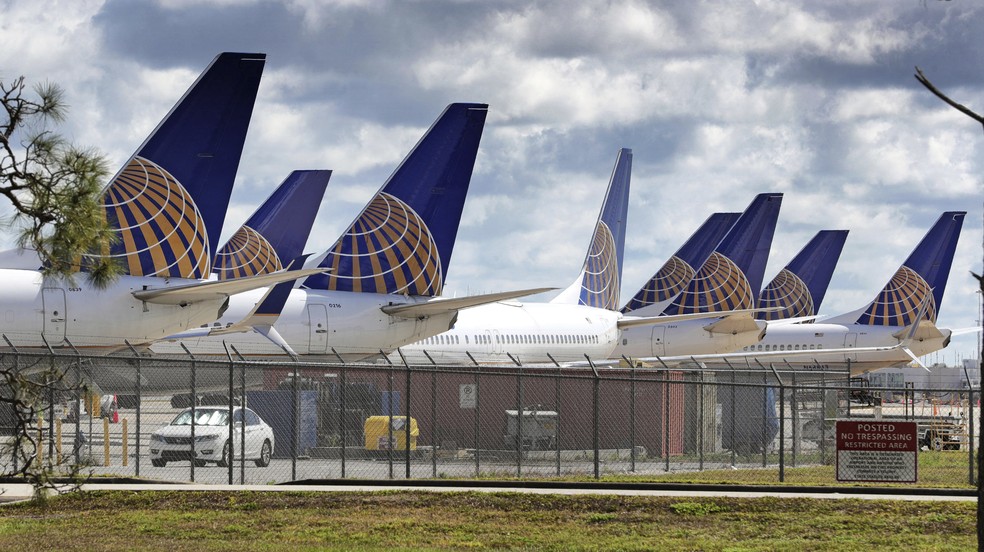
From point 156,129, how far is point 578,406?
38.7 feet

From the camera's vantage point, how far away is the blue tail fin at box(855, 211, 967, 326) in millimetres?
67750

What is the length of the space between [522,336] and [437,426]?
1395 centimetres

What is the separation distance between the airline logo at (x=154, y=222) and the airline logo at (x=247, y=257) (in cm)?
791

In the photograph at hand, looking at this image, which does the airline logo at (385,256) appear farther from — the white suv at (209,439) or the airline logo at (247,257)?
the white suv at (209,439)

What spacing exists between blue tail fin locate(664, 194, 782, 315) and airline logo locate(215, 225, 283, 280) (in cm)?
Result: 2532

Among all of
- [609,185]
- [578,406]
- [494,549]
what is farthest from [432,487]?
[609,185]

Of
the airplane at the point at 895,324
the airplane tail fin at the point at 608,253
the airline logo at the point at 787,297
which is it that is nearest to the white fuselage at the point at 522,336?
the airplane tail fin at the point at 608,253

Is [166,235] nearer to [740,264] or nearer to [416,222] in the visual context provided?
[416,222]

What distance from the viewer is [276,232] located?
3603 centimetres

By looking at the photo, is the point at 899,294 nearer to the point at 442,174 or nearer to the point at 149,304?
the point at 442,174

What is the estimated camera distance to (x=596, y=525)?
14422mm

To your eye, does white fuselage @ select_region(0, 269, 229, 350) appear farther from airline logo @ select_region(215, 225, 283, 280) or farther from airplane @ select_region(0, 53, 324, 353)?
airline logo @ select_region(215, 225, 283, 280)

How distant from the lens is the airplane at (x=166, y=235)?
2575 cm

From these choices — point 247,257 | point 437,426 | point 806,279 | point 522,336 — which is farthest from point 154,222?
point 806,279
